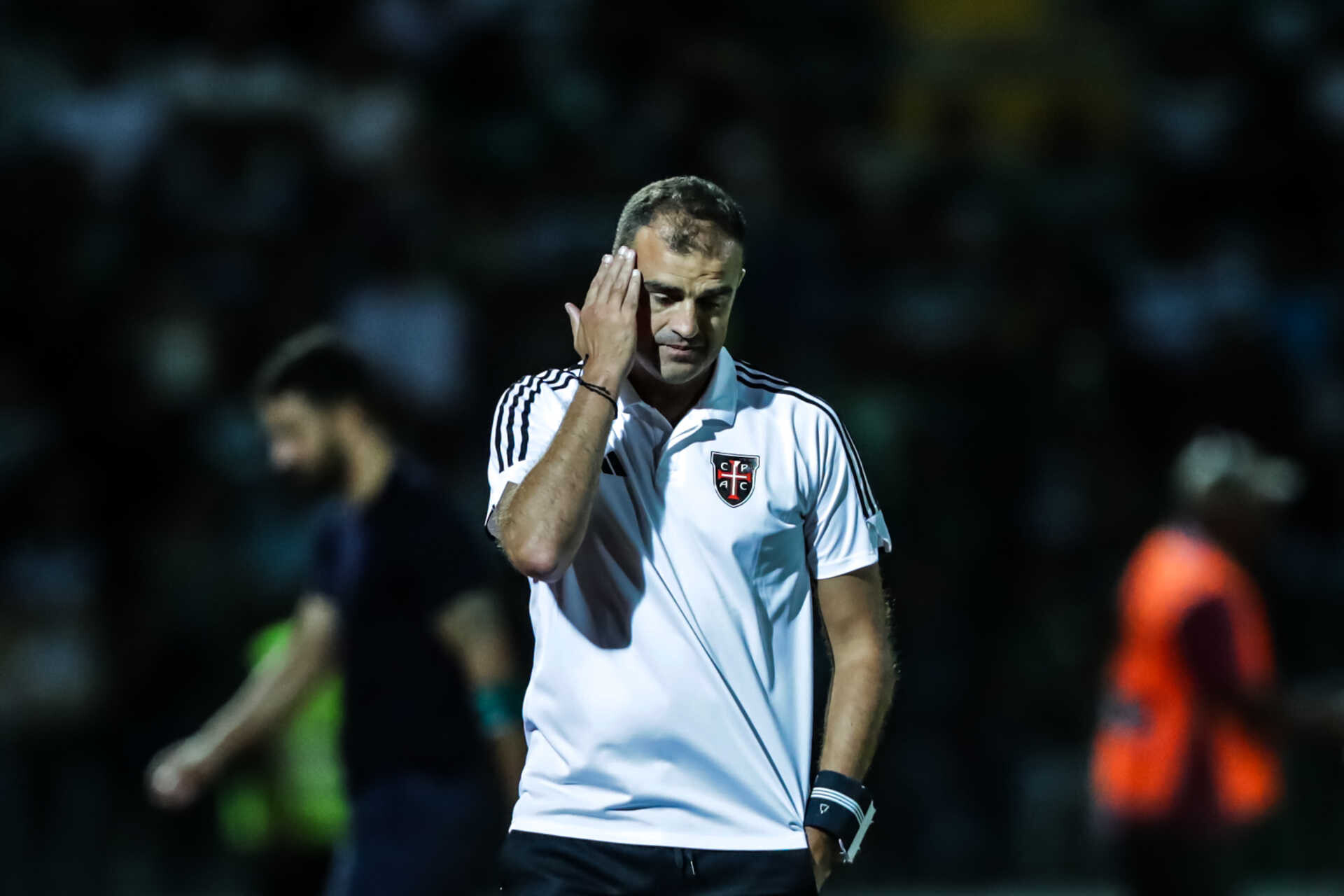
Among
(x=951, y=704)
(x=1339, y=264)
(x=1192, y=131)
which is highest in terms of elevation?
(x=1192, y=131)

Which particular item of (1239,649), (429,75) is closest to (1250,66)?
(429,75)

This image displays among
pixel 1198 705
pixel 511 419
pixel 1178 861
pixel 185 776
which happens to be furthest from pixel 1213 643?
pixel 511 419

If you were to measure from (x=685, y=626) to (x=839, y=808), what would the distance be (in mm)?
453

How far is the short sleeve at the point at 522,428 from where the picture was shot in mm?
3893

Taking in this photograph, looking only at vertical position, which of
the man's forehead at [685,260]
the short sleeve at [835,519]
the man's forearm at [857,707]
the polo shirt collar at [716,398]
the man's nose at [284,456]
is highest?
the man's forehead at [685,260]

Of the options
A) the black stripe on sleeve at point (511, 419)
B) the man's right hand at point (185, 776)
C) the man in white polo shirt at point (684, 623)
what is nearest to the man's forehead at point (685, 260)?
the man in white polo shirt at point (684, 623)

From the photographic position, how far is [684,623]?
12.7ft

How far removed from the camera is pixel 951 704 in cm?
1071

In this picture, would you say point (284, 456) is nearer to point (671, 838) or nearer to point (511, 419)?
point (511, 419)

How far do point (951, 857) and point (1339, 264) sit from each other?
16.5ft

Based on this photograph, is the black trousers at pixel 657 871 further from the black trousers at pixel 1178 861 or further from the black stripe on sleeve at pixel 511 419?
the black trousers at pixel 1178 861

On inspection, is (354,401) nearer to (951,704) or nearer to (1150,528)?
(951,704)

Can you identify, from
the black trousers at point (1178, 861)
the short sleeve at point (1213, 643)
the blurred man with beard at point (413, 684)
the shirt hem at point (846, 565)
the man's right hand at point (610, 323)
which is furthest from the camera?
the black trousers at point (1178, 861)

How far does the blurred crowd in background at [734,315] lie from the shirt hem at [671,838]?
21.0ft
